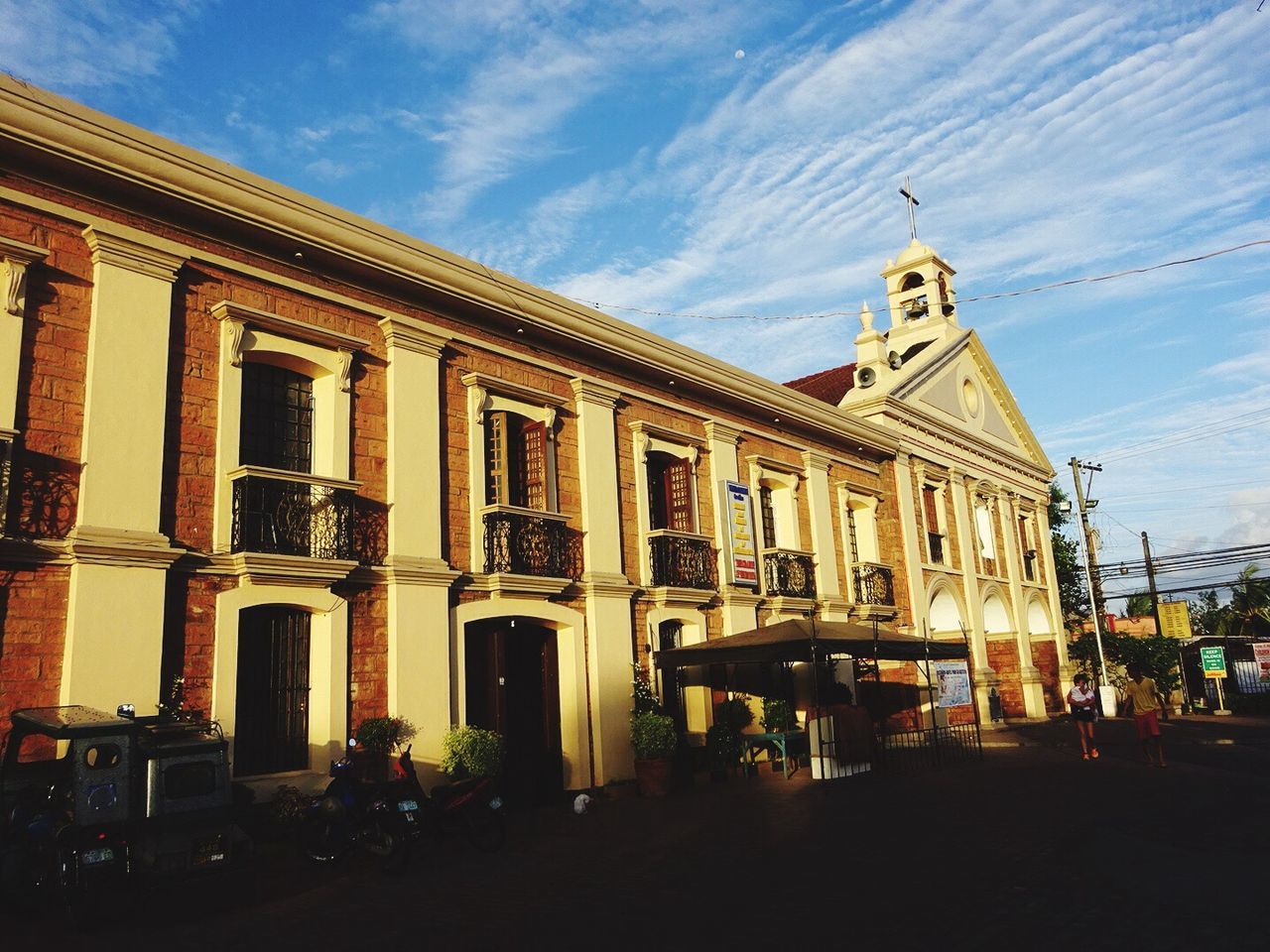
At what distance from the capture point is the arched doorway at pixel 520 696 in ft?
49.1

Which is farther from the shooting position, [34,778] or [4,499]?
[4,499]

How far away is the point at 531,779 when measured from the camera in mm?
15422

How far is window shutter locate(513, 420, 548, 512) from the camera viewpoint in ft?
53.5

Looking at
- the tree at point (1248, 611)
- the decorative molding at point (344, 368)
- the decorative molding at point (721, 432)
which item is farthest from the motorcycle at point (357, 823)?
the tree at point (1248, 611)

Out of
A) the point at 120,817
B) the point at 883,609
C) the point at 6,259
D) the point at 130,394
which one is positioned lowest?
the point at 120,817

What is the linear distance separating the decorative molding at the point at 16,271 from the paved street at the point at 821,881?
6133 millimetres

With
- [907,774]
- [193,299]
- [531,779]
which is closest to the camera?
[193,299]

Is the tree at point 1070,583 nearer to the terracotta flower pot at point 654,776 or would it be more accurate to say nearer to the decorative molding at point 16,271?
the terracotta flower pot at point 654,776

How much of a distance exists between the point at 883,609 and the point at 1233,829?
13.0 m

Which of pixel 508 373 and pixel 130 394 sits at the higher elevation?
pixel 508 373

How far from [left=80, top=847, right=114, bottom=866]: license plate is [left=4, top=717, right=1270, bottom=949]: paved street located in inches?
21.0

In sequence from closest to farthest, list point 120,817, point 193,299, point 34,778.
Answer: point 120,817 → point 34,778 → point 193,299

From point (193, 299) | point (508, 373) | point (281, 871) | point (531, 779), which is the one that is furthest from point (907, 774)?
point (193, 299)

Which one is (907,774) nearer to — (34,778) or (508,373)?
(508,373)
